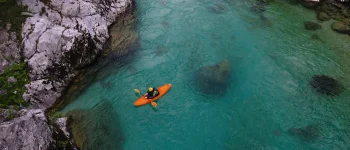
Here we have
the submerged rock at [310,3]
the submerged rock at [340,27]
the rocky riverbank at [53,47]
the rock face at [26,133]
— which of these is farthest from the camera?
the submerged rock at [310,3]

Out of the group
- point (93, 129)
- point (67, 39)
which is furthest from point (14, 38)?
point (93, 129)

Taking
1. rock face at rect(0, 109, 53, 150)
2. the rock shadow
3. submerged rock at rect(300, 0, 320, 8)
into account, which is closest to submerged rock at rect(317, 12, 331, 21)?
submerged rock at rect(300, 0, 320, 8)

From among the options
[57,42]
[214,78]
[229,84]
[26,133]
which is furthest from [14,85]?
[229,84]

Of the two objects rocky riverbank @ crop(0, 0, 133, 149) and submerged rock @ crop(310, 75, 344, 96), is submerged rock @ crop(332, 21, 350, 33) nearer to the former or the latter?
submerged rock @ crop(310, 75, 344, 96)

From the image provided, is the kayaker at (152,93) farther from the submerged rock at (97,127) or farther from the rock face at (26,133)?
the rock face at (26,133)

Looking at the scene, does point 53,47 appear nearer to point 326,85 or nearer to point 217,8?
point 217,8

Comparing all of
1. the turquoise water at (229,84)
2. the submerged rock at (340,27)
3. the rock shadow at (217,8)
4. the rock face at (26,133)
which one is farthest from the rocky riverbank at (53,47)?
the submerged rock at (340,27)

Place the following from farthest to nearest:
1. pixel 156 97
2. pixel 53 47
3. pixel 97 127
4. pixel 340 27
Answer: pixel 340 27 < pixel 53 47 < pixel 156 97 < pixel 97 127
